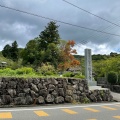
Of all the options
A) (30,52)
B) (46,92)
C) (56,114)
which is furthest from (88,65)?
(30,52)

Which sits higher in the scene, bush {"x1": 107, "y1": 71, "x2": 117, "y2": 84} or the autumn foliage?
the autumn foliage

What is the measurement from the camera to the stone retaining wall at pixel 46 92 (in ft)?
44.2

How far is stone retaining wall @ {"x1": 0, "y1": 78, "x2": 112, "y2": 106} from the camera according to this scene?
13.5m

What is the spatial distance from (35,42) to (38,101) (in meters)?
34.9

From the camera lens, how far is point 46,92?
1464 cm

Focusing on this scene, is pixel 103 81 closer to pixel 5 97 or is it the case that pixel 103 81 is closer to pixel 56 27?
pixel 5 97

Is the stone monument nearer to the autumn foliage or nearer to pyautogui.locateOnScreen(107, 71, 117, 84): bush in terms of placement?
pyautogui.locateOnScreen(107, 71, 117, 84): bush

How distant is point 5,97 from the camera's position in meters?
13.3

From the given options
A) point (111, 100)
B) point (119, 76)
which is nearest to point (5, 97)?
point (111, 100)

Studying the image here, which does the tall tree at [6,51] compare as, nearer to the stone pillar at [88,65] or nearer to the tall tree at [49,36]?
the tall tree at [49,36]

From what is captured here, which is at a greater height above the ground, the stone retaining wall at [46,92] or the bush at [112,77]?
the bush at [112,77]

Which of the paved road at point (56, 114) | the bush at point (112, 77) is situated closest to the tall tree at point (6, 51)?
the bush at point (112, 77)

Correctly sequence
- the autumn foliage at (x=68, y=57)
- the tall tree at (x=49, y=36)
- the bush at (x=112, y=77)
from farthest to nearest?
the tall tree at (x=49, y=36), the autumn foliage at (x=68, y=57), the bush at (x=112, y=77)

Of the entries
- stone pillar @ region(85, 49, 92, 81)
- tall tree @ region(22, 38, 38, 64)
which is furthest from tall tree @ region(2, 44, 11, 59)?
stone pillar @ region(85, 49, 92, 81)
